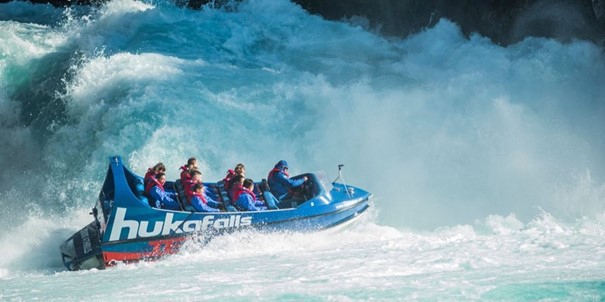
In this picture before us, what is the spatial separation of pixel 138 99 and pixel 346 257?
26.3 ft

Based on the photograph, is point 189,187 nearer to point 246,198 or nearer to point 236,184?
point 236,184

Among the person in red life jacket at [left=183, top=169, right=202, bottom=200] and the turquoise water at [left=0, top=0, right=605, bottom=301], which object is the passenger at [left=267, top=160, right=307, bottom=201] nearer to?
the turquoise water at [left=0, top=0, right=605, bottom=301]

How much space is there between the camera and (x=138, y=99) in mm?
15094

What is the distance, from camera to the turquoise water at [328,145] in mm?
7801

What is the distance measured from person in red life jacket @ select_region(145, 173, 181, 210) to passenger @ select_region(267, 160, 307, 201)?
193cm

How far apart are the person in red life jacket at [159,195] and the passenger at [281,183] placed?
1933 mm

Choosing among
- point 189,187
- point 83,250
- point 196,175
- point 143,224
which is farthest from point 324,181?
point 83,250

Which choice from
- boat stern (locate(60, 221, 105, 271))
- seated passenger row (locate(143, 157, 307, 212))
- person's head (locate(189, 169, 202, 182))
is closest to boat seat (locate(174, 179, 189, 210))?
seated passenger row (locate(143, 157, 307, 212))

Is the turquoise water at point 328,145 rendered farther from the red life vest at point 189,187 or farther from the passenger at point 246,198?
the red life vest at point 189,187

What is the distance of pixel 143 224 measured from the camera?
9.14m

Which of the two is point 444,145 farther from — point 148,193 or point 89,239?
point 89,239

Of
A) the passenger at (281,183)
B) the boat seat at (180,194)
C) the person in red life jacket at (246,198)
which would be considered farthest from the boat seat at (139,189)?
the passenger at (281,183)

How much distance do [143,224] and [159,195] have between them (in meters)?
0.69

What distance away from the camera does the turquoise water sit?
25.6 ft
